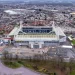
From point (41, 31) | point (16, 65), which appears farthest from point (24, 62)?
point (41, 31)

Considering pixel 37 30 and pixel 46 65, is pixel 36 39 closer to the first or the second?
pixel 37 30

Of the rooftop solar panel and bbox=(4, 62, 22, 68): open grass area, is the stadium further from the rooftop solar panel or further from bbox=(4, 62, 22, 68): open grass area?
bbox=(4, 62, 22, 68): open grass area

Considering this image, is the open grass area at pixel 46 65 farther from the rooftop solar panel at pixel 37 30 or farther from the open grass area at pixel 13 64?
the rooftop solar panel at pixel 37 30

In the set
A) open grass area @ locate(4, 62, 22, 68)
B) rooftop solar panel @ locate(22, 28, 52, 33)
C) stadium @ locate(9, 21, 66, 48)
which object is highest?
rooftop solar panel @ locate(22, 28, 52, 33)

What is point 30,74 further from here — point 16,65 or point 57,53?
point 57,53

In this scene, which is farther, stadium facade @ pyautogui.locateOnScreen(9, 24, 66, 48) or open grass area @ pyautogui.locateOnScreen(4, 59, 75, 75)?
stadium facade @ pyautogui.locateOnScreen(9, 24, 66, 48)

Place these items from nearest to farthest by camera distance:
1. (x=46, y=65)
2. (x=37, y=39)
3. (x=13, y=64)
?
(x=46, y=65) → (x=13, y=64) → (x=37, y=39)

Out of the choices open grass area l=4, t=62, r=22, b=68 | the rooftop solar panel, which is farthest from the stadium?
open grass area l=4, t=62, r=22, b=68

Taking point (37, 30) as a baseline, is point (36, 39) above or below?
below

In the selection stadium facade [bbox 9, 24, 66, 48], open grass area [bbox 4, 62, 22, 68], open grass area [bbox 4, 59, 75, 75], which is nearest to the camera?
open grass area [bbox 4, 59, 75, 75]

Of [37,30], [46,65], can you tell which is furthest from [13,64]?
[37,30]

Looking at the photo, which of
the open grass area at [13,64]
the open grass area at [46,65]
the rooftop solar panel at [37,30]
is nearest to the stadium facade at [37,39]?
the rooftop solar panel at [37,30]

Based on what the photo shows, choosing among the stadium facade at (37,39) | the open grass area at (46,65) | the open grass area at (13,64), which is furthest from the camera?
the stadium facade at (37,39)
